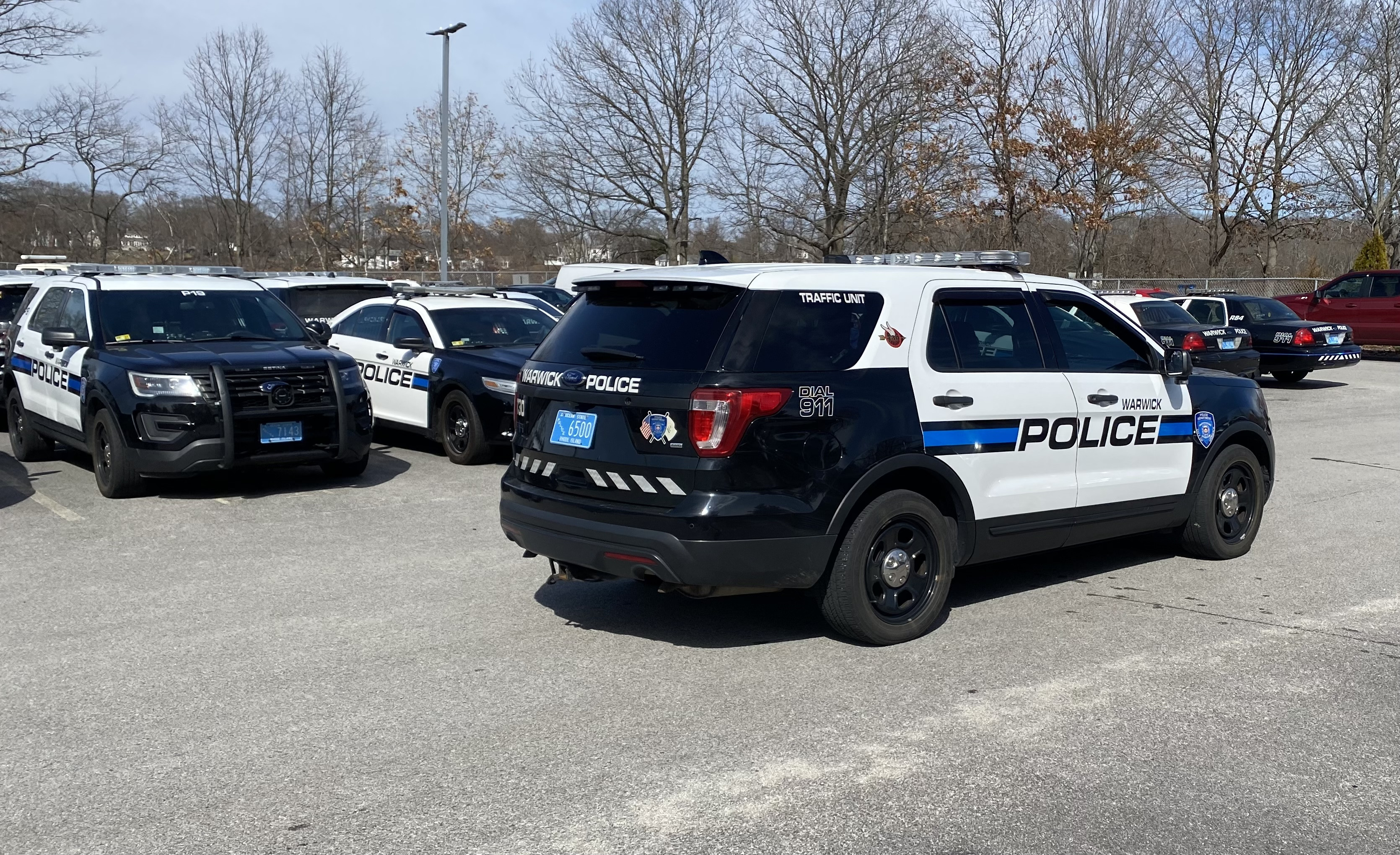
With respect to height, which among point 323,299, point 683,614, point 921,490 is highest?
point 323,299

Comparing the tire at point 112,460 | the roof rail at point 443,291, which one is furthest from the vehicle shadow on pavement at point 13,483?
the roof rail at point 443,291

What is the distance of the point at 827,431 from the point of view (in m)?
5.54

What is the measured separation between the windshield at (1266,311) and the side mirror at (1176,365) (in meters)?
15.7

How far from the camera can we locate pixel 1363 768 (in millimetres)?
4422

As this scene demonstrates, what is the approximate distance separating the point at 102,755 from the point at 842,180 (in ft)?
111

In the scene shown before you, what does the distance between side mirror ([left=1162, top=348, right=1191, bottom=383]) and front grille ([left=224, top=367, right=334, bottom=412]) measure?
6253 mm

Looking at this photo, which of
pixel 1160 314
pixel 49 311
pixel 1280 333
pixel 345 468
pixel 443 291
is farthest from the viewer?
pixel 1280 333

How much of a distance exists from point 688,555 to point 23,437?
9.12 m

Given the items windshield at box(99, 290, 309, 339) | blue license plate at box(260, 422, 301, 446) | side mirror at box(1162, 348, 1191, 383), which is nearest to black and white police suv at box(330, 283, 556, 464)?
windshield at box(99, 290, 309, 339)

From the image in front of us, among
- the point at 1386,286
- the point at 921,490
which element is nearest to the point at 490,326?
the point at 921,490

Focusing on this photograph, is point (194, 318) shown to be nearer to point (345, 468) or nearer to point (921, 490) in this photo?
point (345, 468)

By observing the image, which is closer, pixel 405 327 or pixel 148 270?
pixel 405 327

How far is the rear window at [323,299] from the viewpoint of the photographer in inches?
660

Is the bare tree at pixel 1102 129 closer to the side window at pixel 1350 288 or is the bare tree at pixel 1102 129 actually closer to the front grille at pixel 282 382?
the side window at pixel 1350 288
